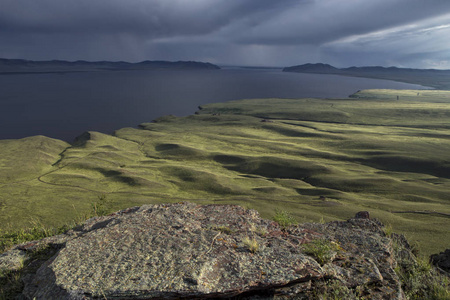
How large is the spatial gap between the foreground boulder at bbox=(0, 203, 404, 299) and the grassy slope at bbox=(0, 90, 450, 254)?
1714 centimetres

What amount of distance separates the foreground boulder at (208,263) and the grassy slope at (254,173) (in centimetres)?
1714

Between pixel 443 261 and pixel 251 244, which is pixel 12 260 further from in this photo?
pixel 443 261

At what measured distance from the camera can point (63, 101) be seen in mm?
187625

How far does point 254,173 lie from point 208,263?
5474 centimetres

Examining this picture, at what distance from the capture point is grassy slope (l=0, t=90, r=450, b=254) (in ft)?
133

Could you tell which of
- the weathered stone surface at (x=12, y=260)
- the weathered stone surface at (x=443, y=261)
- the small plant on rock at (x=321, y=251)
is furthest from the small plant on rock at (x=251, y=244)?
the weathered stone surface at (x=443, y=261)

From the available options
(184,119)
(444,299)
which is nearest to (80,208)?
(444,299)

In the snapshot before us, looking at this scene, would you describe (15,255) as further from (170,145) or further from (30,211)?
(170,145)

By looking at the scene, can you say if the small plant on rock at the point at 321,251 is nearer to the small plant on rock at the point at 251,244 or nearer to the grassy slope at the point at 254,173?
the small plant on rock at the point at 251,244

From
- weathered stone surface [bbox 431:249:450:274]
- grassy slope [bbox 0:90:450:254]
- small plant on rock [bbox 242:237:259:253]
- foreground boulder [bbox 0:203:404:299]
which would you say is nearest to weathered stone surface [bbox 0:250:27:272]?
foreground boulder [bbox 0:203:404:299]

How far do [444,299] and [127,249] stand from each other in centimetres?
778

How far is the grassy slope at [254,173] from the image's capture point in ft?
133

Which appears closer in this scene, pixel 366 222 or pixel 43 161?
pixel 366 222

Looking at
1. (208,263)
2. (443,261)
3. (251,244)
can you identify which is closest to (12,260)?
(208,263)
